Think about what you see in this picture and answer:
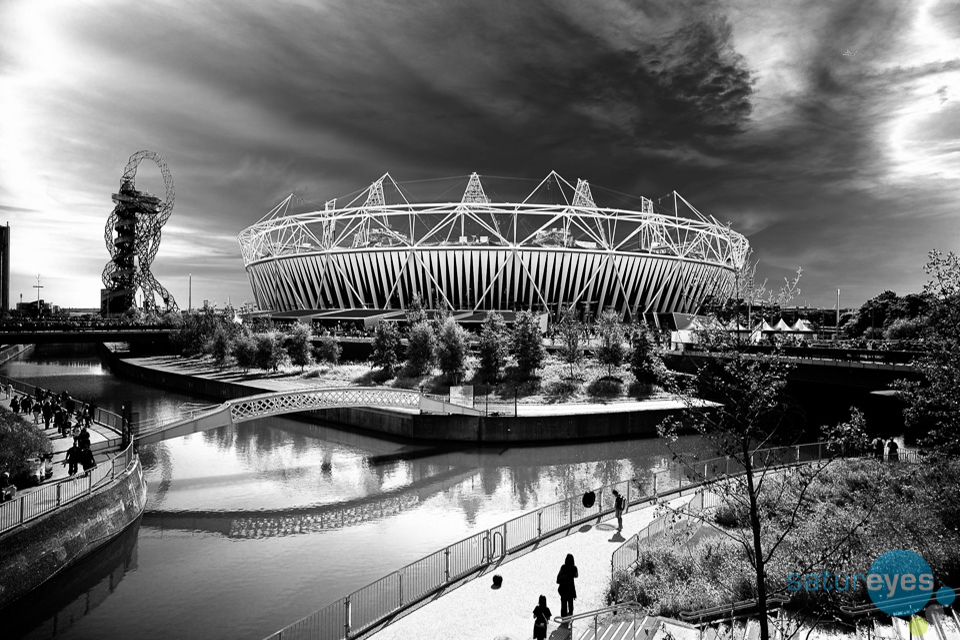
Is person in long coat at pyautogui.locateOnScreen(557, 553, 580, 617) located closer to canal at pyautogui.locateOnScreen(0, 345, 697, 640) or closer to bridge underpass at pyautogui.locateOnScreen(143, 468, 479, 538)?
canal at pyautogui.locateOnScreen(0, 345, 697, 640)

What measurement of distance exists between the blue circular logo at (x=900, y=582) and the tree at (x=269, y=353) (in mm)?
45289

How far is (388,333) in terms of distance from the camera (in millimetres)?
45344

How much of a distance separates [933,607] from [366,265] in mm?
67154

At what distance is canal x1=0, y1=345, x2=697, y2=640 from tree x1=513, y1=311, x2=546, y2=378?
471 inches

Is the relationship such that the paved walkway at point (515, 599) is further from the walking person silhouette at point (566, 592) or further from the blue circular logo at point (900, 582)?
the blue circular logo at point (900, 582)

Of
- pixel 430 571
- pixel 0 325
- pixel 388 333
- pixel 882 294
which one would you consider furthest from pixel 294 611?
pixel 882 294

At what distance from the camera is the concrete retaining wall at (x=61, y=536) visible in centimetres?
1273

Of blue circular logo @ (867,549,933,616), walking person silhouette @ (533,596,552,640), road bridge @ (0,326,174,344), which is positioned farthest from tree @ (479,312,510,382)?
road bridge @ (0,326,174,344)

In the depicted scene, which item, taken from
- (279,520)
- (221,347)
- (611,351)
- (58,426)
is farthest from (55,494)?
(221,347)

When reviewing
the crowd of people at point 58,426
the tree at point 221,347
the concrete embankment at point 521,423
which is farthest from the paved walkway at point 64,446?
the tree at point 221,347

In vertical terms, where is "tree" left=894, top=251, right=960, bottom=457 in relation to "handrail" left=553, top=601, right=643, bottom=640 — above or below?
above

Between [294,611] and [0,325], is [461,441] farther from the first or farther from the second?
[0,325]

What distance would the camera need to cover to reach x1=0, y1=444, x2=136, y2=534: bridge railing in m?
13.0

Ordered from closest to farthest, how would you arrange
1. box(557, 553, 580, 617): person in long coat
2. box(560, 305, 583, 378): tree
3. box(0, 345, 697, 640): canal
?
box(557, 553, 580, 617): person in long coat
box(0, 345, 697, 640): canal
box(560, 305, 583, 378): tree
